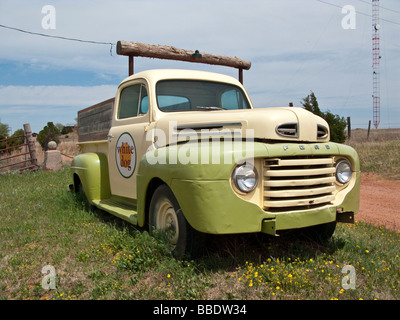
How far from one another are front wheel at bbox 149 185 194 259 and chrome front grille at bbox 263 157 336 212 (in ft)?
2.34

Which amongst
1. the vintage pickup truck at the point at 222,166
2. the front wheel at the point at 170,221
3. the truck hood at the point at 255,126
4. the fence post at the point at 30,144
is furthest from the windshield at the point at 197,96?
the fence post at the point at 30,144

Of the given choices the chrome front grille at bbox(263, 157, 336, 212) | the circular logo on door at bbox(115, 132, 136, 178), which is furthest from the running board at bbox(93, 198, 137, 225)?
the chrome front grille at bbox(263, 157, 336, 212)

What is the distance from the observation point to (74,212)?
529 cm

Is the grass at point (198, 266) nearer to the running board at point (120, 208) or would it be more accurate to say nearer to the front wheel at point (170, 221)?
the front wheel at point (170, 221)

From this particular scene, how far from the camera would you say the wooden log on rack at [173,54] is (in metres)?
5.01

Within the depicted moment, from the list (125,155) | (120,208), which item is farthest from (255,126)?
(120,208)

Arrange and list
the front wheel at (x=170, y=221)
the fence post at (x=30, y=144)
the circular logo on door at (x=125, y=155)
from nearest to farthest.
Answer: the front wheel at (x=170, y=221)
the circular logo on door at (x=125, y=155)
the fence post at (x=30, y=144)

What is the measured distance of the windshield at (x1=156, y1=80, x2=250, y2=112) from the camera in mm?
4070

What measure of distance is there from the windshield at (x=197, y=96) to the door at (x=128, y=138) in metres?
0.23

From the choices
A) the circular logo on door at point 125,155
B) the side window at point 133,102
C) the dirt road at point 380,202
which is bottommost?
the dirt road at point 380,202

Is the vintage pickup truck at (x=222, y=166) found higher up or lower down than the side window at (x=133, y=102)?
lower down

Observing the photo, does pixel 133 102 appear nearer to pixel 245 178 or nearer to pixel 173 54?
pixel 173 54

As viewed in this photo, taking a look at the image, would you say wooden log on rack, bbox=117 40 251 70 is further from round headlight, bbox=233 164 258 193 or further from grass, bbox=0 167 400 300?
round headlight, bbox=233 164 258 193
